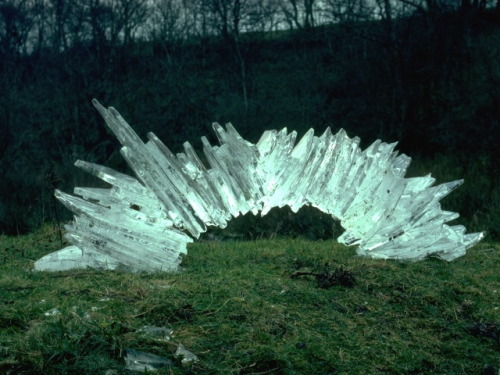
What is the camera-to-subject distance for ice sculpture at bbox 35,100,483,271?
643 centimetres

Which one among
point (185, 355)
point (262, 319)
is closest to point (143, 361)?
point (185, 355)

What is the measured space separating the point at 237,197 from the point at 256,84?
92.1ft

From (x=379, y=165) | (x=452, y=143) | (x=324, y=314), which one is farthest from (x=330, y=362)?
(x=452, y=143)

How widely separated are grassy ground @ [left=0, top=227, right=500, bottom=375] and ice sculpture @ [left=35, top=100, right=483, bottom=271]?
328mm

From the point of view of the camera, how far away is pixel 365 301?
5559 mm

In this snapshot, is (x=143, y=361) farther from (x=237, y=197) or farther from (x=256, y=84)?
(x=256, y=84)

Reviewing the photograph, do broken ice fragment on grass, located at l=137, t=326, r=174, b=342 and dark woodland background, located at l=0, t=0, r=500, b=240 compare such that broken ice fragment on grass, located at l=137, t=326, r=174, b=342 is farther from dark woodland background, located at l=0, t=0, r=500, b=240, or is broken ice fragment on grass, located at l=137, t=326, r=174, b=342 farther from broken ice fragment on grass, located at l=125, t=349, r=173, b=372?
dark woodland background, located at l=0, t=0, r=500, b=240

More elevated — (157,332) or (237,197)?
(237,197)

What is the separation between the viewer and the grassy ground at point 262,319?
4273 mm

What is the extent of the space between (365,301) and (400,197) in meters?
1.88

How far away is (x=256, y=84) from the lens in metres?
34.7

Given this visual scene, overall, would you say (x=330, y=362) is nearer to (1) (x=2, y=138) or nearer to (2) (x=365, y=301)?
(2) (x=365, y=301)

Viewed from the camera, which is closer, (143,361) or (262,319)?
(143,361)

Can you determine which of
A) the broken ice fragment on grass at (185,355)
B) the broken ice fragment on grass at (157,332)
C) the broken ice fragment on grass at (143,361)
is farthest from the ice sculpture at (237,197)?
the broken ice fragment on grass at (143,361)
